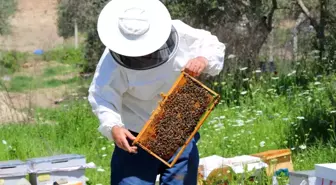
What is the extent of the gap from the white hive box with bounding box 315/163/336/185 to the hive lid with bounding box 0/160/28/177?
162cm

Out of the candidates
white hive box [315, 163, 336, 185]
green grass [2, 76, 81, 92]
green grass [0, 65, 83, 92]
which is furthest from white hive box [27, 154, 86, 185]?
green grass [2, 76, 81, 92]

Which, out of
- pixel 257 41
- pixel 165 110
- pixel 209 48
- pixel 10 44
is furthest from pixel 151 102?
pixel 10 44

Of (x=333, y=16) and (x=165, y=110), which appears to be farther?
(x=333, y=16)

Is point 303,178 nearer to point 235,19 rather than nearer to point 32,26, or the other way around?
point 235,19

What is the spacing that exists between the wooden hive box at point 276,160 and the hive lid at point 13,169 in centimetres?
146

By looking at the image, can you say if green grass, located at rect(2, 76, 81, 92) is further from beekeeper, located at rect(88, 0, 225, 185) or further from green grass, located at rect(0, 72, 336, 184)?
beekeeper, located at rect(88, 0, 225, 185)

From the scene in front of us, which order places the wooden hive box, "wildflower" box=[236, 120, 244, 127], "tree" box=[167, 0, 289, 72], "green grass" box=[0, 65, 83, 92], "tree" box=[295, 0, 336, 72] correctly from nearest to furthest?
1. the wooden hive box
2. "wildflower" box=[236, 120, 244, 127]
3. "tree" box=[295, 0, 336, 72]
4. "tree" box=[167, 0, 289, 72]
5. "green grass" box=[0, 65, 83, 92]

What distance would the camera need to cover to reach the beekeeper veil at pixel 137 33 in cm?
252

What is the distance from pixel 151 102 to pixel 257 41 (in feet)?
20.0

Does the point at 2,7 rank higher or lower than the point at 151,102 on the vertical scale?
higher

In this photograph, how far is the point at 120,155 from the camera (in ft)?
9.02

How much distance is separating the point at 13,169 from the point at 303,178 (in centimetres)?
154

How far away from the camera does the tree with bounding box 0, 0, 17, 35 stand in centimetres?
1919

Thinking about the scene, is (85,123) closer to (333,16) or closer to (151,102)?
(151,102)
